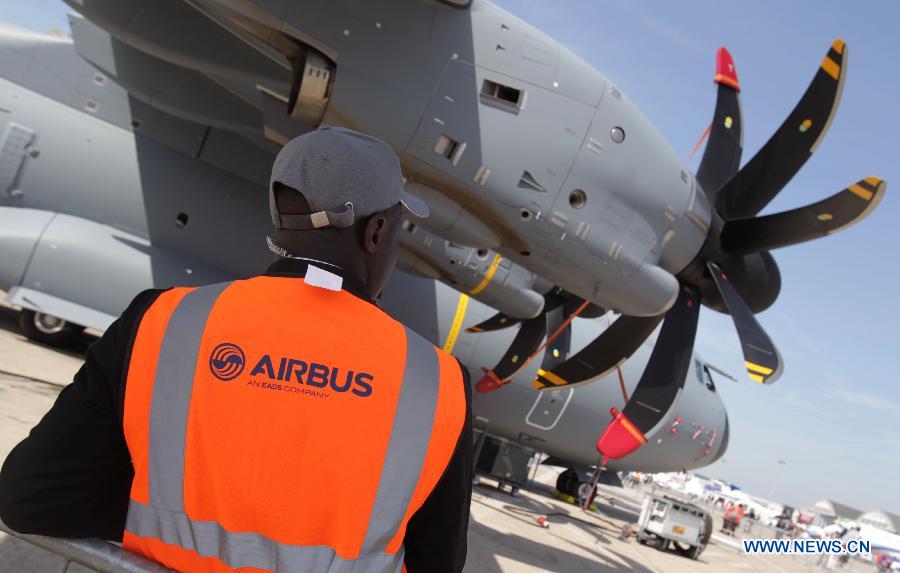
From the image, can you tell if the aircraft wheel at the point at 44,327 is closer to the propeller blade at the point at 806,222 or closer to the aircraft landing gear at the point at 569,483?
the propeller blade at the point at 806,222

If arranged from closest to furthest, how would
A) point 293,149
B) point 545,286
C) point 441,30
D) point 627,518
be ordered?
1. point 293,149
2. point 441,30
3. point 545,286
4. point 627,518

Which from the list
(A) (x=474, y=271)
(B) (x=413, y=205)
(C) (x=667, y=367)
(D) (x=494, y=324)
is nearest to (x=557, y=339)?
(D) (x=494, y=324)

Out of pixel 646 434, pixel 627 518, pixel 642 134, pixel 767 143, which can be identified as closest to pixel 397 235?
pixel 642 134

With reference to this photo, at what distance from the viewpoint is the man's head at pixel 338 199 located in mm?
1642

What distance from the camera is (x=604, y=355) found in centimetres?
934

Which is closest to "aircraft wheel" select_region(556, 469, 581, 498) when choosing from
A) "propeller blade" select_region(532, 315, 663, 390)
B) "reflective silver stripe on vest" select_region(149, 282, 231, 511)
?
"propeller blade" select_region(532, 315, 663, 390)

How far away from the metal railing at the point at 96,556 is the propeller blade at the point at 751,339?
6712 millimetres

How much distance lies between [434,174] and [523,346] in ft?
19.3

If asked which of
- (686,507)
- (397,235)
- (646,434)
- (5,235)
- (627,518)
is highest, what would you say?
(397,235)

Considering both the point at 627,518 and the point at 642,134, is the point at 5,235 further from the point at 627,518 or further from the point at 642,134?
the point at 627,518

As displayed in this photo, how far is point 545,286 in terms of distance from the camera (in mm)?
12297

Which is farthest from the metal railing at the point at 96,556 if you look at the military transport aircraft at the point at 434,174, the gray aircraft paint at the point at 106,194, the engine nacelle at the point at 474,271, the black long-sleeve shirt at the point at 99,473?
the gray aircraft paint at the point at 106,194

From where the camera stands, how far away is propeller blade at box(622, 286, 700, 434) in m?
8.16

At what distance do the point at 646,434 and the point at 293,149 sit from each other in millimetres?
7192
